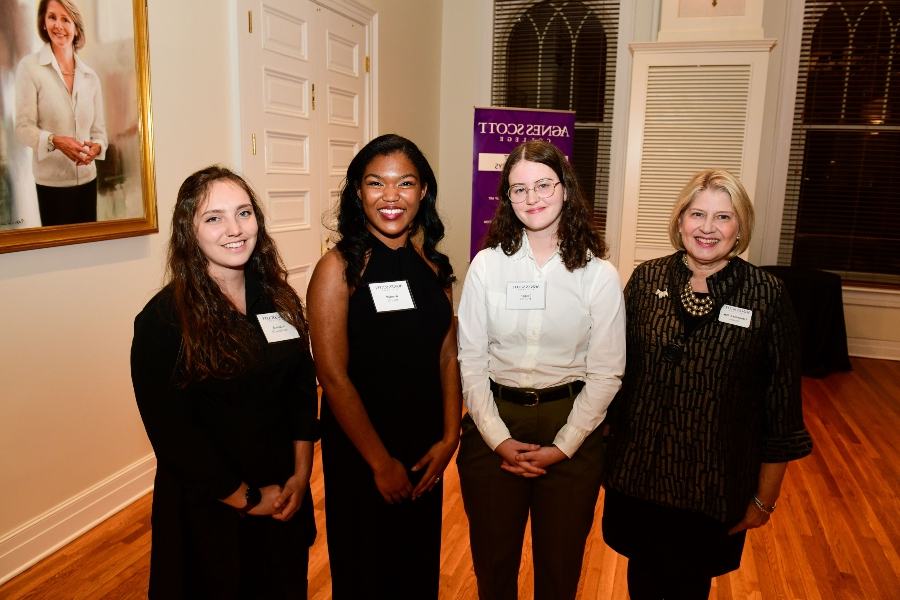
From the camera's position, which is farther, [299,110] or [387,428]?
[299,110]

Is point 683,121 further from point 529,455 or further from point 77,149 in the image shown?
point 77,149

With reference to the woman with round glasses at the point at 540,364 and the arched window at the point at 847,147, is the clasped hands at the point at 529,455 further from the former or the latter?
the arched window at the point at 847,147

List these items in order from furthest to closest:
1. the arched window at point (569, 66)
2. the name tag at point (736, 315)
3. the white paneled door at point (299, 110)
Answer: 1. the arched window at point (569, 66)
2. the white paneled door at point (299, 110)
3. the name tag at point (736, 315)

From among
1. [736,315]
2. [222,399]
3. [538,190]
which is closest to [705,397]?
[736,315]

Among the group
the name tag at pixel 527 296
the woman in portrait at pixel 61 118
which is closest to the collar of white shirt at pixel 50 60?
the woman in portrait at pixel 61 118

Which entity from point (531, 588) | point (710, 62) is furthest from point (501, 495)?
point (710, 62)

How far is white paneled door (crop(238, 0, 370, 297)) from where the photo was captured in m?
3.53

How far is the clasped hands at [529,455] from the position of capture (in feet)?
5.27

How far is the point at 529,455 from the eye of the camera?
160cm

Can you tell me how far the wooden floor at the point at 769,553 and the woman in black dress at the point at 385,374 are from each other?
70cm

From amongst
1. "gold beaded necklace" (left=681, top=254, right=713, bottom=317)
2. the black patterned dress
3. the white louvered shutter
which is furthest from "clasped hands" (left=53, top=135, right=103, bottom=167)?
the white louvered shutter

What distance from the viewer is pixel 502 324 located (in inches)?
64.5

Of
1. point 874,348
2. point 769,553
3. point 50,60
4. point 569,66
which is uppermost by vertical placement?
point 569,66

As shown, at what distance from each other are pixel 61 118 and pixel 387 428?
1873mm
